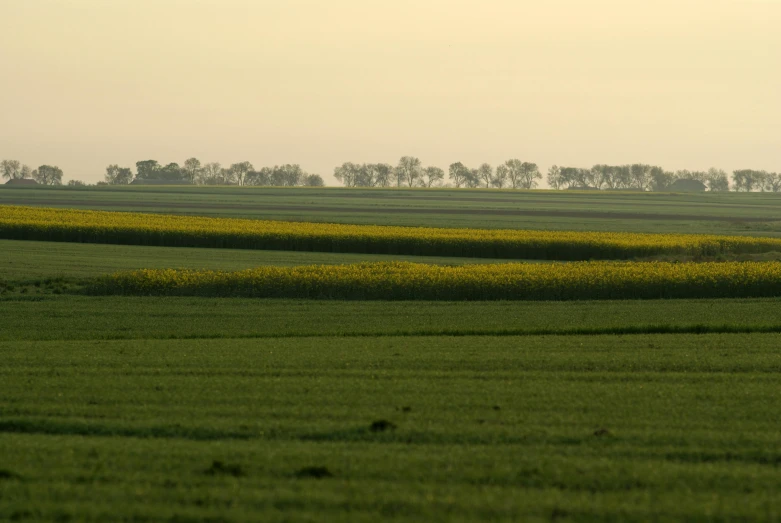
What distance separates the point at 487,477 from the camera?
9.61 meters

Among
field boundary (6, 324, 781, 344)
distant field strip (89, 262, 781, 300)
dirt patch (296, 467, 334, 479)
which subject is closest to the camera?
dirt patch (296, 467, 334, 479)

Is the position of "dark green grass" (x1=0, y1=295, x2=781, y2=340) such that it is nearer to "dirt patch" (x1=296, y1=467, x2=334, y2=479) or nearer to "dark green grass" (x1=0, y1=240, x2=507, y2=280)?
"dark green grass" (x1=0, y1=240, x2=507, y2=280)

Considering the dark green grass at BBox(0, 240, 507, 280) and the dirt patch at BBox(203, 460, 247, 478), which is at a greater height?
the dirt patch at BBox(203, 460, 247, 478)

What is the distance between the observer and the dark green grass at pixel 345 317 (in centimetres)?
2261

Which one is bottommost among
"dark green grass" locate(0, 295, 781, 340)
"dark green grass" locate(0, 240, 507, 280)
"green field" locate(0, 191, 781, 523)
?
"dark green grass" locate(0, 295, 781, 340)

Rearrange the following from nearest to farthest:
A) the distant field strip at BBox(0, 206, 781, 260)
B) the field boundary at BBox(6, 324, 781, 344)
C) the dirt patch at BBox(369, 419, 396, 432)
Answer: the dirt patch at BBox(369, 419, 396, 432) < the field boundary at BBox(6, 324, 781, 344) < the distant field strip at BBox(0, 206, 781, 260)

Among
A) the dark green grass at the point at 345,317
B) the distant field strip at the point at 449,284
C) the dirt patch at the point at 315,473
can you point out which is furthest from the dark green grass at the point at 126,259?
the dirt patch at the point at 315,473

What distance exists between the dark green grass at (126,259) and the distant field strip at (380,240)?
2574 millimetres

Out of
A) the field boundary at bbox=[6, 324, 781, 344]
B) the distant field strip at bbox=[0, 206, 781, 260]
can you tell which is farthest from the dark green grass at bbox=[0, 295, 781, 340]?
the distant field strip at bbox=[0, 206, 781, 260]

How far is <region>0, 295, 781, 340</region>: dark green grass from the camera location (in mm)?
22609

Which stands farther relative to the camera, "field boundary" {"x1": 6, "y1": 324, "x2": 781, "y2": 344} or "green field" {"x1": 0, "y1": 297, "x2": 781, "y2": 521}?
"field boundary" {"x1": 6, "y1": 324, "x2": 781, "y2": 344}

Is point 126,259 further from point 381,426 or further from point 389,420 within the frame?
point 381,426

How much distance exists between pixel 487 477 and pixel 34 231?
161ft

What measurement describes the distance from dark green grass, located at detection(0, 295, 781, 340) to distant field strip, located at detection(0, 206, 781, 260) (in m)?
19.4
